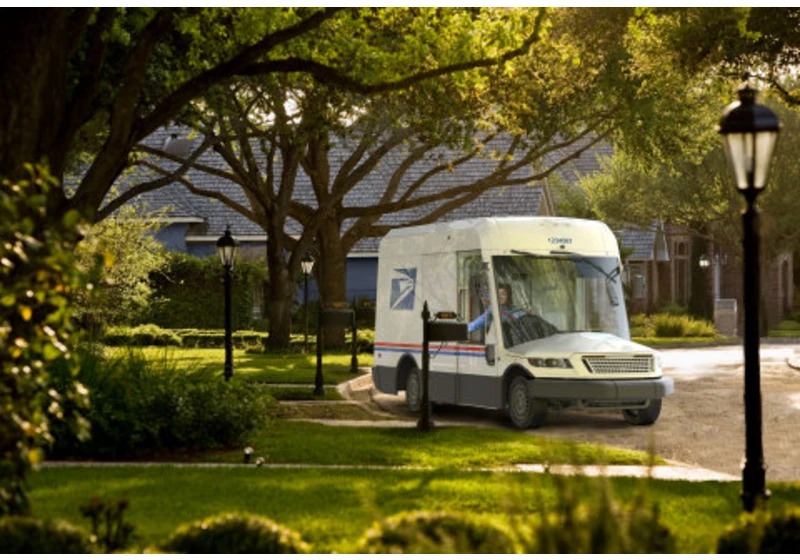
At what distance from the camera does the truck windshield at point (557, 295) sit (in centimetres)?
1905

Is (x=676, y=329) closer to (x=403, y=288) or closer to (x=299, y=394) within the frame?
(x=299, y=394)

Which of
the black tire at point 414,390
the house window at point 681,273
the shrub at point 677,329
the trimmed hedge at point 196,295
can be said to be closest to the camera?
the black tire at point 414,390

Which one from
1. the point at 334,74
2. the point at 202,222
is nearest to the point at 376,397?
the point at 334,74

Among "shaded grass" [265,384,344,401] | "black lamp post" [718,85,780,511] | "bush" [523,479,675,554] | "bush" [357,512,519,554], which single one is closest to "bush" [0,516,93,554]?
A: "bush" [357,512,519,554]

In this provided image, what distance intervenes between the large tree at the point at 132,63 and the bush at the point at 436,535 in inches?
277

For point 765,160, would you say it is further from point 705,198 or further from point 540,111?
point 705,198

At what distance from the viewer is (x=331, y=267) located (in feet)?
123

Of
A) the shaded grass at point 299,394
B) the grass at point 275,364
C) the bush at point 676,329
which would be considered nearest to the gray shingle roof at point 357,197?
the bush at point 676,329

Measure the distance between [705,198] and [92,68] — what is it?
39431 mm

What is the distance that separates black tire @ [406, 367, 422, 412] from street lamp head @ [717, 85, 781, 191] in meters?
11.4

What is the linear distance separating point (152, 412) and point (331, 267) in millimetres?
23170

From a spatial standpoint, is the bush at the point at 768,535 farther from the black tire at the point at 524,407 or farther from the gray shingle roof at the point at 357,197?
the gray shingle roof at the point at 357,197

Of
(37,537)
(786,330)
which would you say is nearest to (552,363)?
(37,537)

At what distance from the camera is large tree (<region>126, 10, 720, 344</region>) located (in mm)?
25531
